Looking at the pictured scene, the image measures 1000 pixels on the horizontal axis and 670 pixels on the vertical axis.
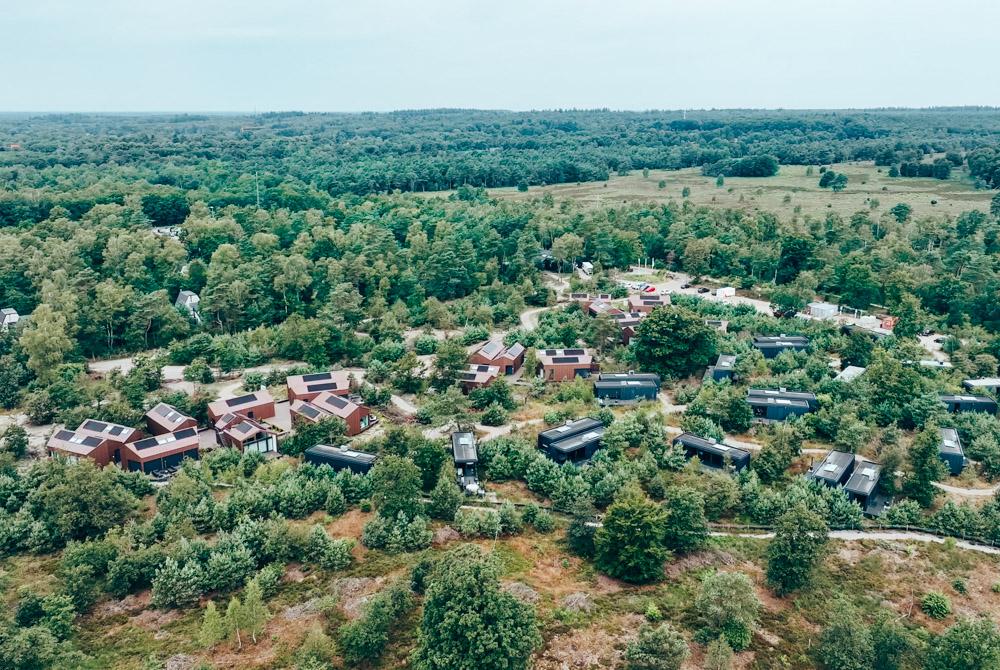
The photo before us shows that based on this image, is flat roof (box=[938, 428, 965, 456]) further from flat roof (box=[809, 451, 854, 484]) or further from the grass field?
the grass field

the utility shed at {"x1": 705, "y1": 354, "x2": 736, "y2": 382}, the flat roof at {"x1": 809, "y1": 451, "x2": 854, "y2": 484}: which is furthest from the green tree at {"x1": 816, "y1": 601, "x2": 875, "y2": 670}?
the utility shed at {"x1": 705, "y1": 354, "x2": 736, "y2": 382}

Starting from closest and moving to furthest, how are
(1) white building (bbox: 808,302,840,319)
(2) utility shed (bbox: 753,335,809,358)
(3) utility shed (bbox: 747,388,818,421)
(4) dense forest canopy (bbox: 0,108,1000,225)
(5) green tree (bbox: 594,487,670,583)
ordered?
(5) green tree (bbox: 594,487,670,583)
(3) utility shed (bbox: 747,388,818,421)
(2) utility shed (bbox: 753,335,809,358)
(1) white building (bbox: 808,302,840,319)
(4) dense forest canopy (bbox: 0,108,1000,225)

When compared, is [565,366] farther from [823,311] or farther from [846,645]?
[846,645]

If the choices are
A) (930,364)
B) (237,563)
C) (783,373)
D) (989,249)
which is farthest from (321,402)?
(989,249)

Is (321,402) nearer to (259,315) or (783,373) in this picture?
(259,315)

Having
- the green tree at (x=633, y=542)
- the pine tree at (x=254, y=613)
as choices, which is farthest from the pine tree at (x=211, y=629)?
the green tree at (x=633, y=542)

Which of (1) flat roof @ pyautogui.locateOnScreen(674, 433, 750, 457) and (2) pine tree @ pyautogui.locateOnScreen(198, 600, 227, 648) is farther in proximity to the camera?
(1) flat roof @ pyautogui.locateOnScreen(674, 433, 750, 457)

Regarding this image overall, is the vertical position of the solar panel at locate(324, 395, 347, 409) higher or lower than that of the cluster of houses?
higher
